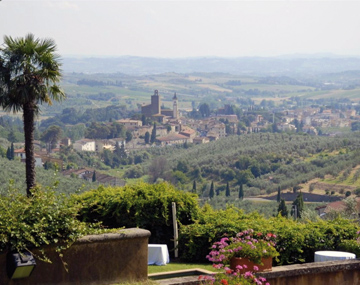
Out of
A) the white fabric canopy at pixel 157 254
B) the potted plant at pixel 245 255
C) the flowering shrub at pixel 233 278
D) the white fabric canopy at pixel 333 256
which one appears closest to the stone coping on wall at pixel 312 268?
the potted plant at pixel 245 255

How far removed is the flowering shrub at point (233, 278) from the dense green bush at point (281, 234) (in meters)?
Answer: 2.61

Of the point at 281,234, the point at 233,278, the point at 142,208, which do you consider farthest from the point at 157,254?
the point at 233,278

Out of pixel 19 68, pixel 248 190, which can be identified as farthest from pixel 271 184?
pixel 19 68

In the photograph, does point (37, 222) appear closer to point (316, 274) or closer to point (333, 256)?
point (316, 274)

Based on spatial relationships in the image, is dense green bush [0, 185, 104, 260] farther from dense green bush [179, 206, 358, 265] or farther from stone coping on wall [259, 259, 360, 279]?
dense green bush [179, 206, 358, 265]

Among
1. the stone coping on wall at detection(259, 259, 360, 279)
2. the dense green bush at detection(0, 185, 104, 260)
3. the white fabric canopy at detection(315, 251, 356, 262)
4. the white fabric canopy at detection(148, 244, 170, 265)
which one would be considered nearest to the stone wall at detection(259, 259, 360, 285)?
the stone coping on wall at detection(259, 259, 360, 279)

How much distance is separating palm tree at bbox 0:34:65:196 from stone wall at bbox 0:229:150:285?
903 centimetres

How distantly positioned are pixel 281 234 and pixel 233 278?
10.5ft

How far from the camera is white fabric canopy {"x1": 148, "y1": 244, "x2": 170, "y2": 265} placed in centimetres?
970

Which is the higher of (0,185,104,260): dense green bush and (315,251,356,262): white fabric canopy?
(0,185,104,260): dense green bush

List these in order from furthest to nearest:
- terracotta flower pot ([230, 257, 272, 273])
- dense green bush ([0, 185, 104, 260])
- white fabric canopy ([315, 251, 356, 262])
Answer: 1. white fabric canopy ([315, 251, 356, 262])
2. terracotta flower pot ([230, 257, 272, 273])
3. dense green bush ([0, 185, 104, 260])

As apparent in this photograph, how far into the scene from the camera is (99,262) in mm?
6516

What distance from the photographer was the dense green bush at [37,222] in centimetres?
607

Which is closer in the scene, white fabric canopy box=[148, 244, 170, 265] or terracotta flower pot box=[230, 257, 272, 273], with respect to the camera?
A: terracotta flower pot box=[230, 257, 272, 273]
